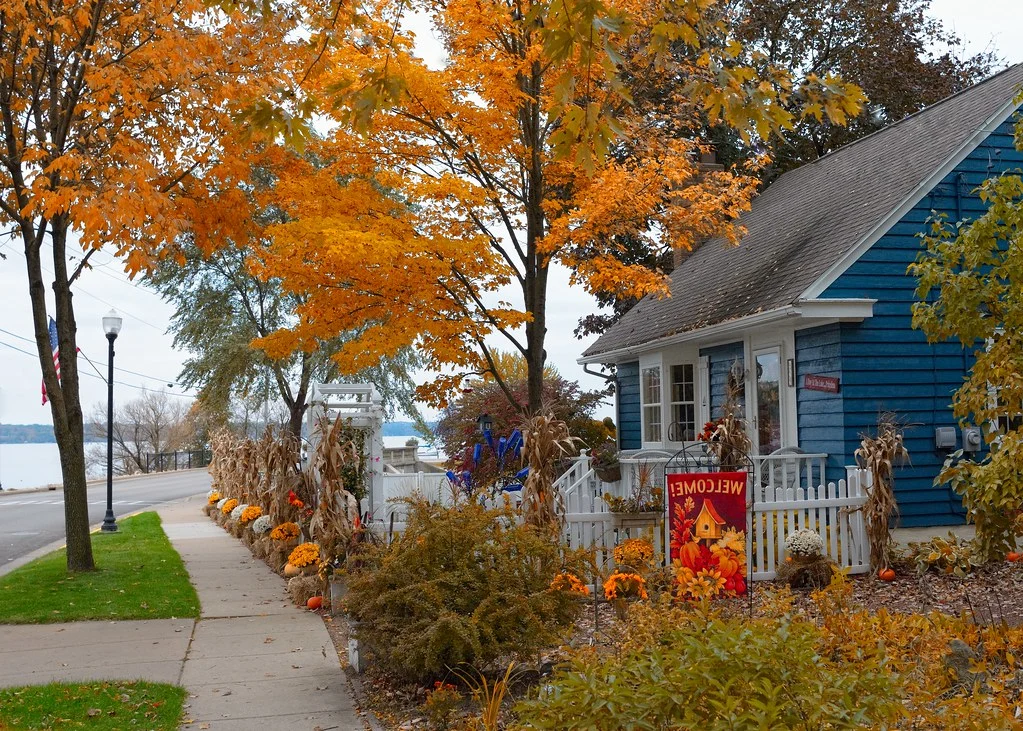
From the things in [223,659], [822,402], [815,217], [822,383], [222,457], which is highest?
[815,217]

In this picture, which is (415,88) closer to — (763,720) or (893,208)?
(893,208)

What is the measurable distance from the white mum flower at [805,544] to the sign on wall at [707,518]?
106 cm

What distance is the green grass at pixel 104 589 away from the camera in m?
9.22

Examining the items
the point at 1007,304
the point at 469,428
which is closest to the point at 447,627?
the point at 1007,304

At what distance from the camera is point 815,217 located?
15016mm

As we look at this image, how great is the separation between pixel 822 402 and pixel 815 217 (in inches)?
155

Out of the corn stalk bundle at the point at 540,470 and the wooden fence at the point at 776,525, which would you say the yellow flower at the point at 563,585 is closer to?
the corn stalk bundle at the point at 540,470

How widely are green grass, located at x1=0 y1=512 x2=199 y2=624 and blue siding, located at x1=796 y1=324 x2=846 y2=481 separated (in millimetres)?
7699

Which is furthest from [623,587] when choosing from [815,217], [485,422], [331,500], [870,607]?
[485,422]

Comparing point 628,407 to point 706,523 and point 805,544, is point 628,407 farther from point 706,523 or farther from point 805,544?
point 706,523

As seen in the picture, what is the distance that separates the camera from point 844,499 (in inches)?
395

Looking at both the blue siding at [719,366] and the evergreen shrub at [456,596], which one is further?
the blue siding at [719,366]

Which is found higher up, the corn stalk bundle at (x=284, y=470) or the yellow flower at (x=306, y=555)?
the corn stalk bundle at (x=284, y=470)

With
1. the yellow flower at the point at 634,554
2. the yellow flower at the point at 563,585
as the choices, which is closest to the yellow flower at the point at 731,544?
the yellow flower at the point at 634,554
